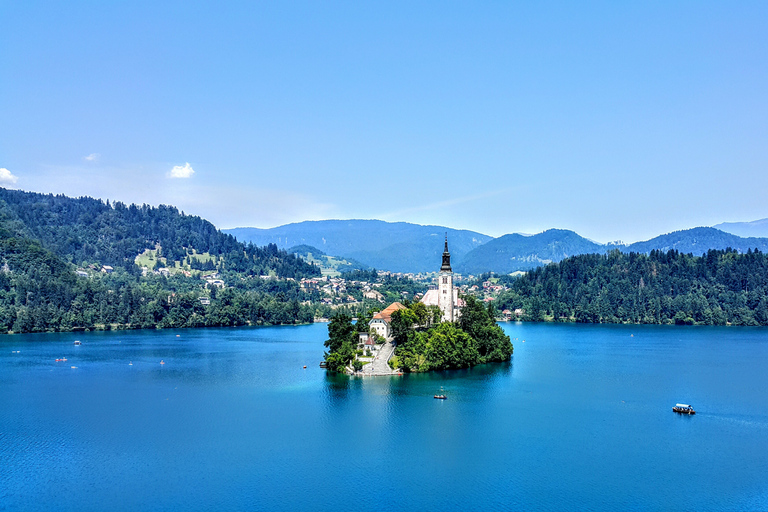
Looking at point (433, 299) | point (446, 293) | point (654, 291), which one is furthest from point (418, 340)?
point (654, 291)

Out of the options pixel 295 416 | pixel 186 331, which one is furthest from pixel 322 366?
pixel 186 331

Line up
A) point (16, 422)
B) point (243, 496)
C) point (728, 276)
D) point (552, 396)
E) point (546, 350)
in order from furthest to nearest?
point (728, 276)
point (546, 350)
point (552, 396)
point (16, 422)
point (243, 496)

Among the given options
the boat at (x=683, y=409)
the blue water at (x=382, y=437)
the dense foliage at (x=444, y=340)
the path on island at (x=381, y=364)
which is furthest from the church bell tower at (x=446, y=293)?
the boat at (x=683, y=409)

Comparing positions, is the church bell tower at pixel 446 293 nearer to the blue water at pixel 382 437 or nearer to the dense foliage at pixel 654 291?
the blue water at pixel 382 437

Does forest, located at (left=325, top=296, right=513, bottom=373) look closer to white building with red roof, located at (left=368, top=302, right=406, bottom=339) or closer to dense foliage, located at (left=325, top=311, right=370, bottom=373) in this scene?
dense foliage, located at (left=325, top=311, right=370, bottom=373)

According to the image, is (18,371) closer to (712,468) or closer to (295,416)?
(295,416)

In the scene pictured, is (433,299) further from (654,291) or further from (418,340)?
(654,291)

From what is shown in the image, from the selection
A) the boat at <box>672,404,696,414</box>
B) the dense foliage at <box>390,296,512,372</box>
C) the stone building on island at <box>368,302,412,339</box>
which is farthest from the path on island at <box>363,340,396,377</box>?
the boat at <box>672,404,696,414</box>
